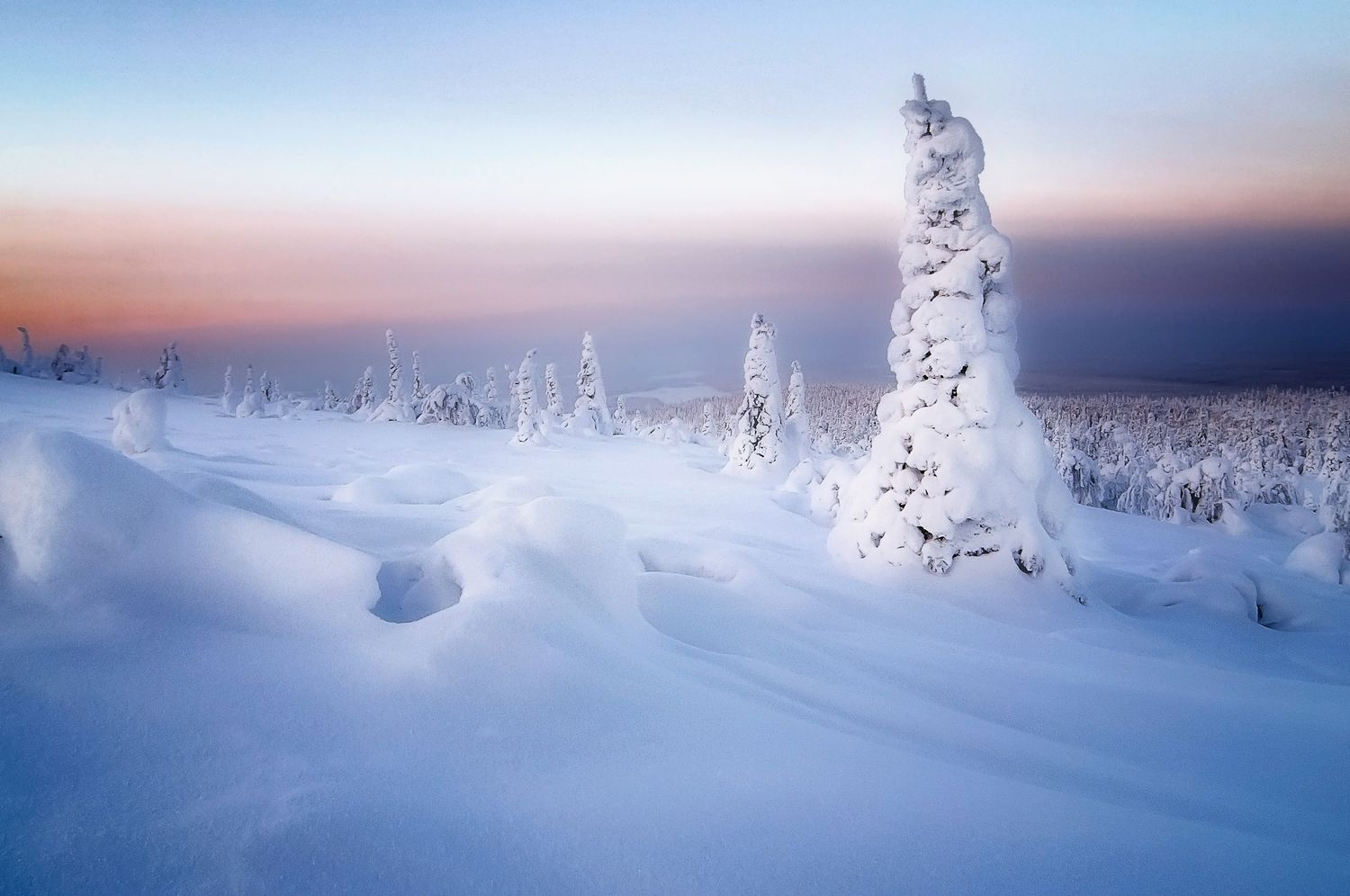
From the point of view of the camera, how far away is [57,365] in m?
42.9

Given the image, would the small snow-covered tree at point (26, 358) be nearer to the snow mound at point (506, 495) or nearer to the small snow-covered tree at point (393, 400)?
the small snow-covered tree at point (393, 400)

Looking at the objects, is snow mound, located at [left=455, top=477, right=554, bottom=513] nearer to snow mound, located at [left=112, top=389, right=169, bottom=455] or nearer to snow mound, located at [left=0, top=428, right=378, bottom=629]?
snow mound, located at [left=0, top=428, right=378, bottom=629]

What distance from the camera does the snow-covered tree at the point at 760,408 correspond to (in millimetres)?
28812

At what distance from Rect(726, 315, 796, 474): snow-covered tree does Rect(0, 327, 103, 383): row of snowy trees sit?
1814 inches

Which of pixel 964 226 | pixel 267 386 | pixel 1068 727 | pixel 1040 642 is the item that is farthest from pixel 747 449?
pixel 267 386

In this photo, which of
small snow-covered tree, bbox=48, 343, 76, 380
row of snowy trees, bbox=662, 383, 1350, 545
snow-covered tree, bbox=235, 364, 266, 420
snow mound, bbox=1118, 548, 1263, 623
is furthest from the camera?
small snow-covered tree, bbox=48, 343, 76, 380

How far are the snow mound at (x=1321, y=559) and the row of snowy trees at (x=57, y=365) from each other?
6192cm

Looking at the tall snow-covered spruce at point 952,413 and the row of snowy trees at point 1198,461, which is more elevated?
the tall snow-covered spruce at point 952,413

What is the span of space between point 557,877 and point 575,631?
1.40 metres

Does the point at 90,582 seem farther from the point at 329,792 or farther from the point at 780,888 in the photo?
the point at 780,888

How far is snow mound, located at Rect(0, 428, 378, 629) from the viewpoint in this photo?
2553 millimetres

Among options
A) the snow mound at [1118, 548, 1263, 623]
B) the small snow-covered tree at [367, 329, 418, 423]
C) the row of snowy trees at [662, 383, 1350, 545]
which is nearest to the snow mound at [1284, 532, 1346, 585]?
the snow mound at [1118, 548, 1263, 623]

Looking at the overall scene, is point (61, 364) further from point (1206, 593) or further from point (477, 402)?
point (1206, 593)

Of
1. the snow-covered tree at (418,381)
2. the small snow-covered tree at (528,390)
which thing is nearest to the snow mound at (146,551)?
the small snow-covered tree at (528,390)
